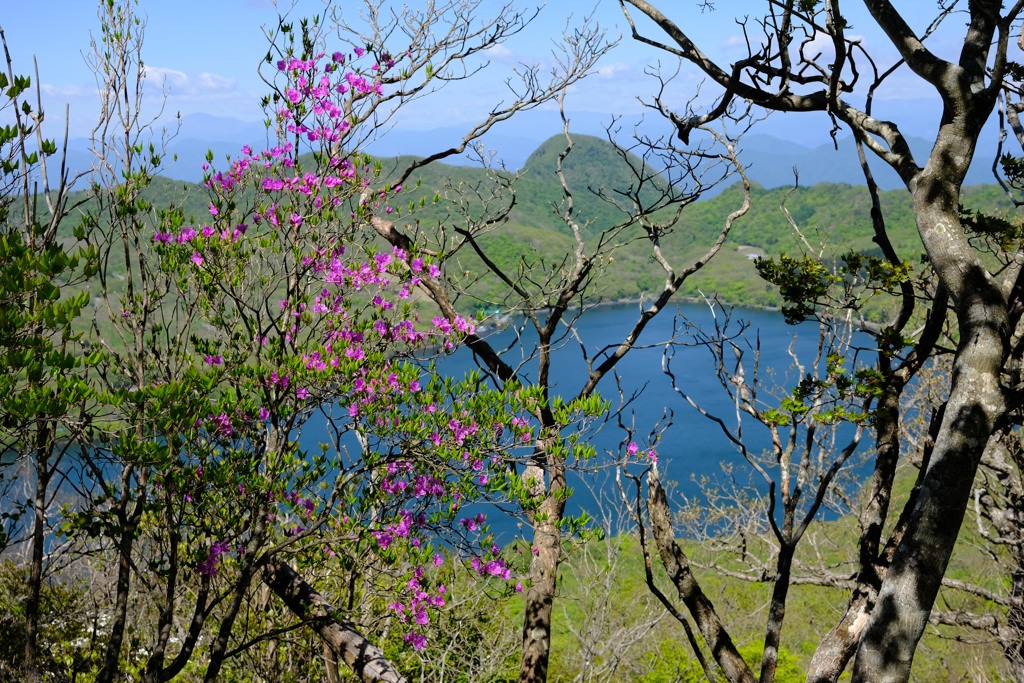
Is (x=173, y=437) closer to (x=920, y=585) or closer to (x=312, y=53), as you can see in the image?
(x=312, y=53)

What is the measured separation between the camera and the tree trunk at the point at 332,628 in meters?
4.80

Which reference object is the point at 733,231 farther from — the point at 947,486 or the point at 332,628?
the point at 947,486

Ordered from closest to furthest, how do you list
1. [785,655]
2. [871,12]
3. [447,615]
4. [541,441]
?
[871,12] → [541,441] → [447,615] → [785,655]

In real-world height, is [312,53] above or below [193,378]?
above

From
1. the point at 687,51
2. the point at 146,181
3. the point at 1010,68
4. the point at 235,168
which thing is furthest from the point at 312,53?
the point at 1010,68

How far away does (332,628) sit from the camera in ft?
16.7

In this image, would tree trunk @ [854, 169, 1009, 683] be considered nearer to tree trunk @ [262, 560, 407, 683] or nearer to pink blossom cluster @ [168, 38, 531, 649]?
pink blossom cluster @ [168, 38, 531, 649]

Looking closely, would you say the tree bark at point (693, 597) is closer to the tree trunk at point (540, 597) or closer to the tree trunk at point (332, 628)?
the tree trunk at point (540, 597)

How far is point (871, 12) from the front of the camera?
165 inches

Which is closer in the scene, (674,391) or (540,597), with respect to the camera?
(540,597)

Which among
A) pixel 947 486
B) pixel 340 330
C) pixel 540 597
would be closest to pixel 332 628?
pixel 540 597

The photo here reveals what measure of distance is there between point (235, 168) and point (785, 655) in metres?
11.7

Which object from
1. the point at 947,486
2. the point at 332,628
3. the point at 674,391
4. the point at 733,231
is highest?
the point at 733,231

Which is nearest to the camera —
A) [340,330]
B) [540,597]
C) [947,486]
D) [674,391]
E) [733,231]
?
[947,486]
